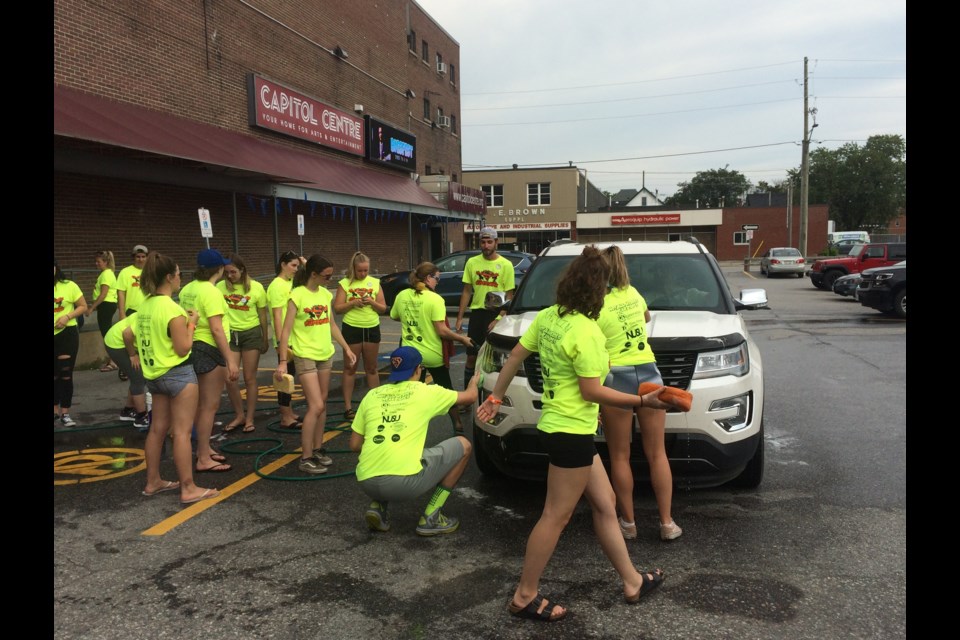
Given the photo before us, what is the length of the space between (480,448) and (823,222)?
59.8 meters

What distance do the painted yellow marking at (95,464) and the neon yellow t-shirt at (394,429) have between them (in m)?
2.64

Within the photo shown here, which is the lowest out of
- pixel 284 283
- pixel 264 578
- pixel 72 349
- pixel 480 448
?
pixel 264 578

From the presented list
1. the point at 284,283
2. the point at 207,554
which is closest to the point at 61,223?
the point at 284,283

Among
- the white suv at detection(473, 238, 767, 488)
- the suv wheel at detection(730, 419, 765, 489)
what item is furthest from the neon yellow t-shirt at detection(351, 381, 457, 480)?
the suv wheel at detection(730, 419, 765, 489)

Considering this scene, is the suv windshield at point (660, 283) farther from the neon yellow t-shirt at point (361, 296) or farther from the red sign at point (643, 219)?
the red sign at point (643, 219)

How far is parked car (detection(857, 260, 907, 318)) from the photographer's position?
606 inches

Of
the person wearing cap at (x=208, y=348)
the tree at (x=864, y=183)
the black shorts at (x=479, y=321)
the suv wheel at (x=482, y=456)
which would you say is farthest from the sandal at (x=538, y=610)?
the tree at (x=864, y=183)

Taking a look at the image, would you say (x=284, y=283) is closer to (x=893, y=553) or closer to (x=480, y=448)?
(x=480, y=448)

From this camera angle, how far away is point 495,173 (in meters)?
51.1

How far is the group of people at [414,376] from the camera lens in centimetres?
309

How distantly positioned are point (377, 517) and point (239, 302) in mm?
3382

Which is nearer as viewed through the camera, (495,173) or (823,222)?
(495,173)

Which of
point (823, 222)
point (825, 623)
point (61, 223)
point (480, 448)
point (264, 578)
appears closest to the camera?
point (825, 623)

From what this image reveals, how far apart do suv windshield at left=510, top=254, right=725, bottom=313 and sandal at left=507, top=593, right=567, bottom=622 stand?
2.63 metres
